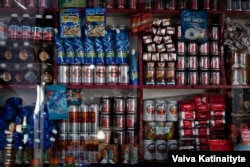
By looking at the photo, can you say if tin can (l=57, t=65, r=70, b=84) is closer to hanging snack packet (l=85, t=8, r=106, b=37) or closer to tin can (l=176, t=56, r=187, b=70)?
hanging snack packet (l=85, t=8, r=106, b=37)

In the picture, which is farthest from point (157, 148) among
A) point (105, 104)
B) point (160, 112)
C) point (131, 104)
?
point (105, 104)

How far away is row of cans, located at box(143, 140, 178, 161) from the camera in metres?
3.68

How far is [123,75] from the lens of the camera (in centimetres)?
366

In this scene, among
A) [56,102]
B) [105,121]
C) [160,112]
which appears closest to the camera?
[56,102]

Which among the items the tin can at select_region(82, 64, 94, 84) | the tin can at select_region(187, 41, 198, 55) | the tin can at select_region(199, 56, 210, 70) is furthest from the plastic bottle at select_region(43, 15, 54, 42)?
the tin can at select_region(199, 56, 210, 70)

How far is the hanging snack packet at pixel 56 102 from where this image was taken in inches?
138

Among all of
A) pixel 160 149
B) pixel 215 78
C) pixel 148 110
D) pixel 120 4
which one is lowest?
pixel 160 149

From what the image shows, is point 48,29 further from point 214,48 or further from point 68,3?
point 214,48

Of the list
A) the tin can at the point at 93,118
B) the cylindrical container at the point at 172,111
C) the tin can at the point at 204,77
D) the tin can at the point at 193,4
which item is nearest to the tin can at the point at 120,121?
the tin can at the point at 93,118

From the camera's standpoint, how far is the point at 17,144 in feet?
11.3

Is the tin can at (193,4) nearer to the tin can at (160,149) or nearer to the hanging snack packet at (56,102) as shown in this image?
the tin can at (160,149)

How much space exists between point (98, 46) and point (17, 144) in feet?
3.22

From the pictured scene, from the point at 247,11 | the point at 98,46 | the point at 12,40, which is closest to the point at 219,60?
the point at 247,11

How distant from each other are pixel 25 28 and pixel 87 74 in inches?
23.5
